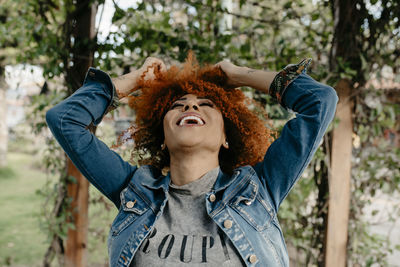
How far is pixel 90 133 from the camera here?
133 cm

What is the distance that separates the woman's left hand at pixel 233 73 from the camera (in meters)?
1.45

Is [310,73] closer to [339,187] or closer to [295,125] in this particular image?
[339,187]

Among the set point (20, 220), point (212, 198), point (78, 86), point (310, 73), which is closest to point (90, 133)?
point (212, 198)

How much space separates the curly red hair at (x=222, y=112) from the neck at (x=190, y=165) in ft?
0.74

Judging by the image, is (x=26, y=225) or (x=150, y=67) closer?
(x=150, y=67)

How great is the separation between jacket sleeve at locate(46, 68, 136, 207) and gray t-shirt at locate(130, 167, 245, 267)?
0.26 meters

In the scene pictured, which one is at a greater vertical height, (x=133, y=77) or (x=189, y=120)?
(x=133, y=77)

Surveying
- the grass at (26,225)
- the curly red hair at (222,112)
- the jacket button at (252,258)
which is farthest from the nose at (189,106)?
the grass at (26,225)

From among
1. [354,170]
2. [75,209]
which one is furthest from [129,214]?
[354,170]

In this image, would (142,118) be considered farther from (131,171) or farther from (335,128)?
(335,128)

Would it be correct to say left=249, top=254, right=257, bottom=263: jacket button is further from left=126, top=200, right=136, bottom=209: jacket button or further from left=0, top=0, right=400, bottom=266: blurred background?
left=0, top=0, right=400, bottom=266: blurred background

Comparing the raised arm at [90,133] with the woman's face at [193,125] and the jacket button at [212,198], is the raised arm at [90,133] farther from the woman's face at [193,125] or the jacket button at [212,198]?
the jacket button at [212,198]

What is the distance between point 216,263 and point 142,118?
2.68ft

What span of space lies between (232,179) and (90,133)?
1.98 feet
